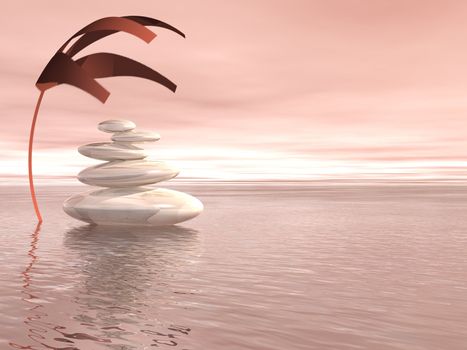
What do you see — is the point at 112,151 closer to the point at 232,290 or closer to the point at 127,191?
the point at 127,191

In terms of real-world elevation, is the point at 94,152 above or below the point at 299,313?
above

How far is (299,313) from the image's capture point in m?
6.86

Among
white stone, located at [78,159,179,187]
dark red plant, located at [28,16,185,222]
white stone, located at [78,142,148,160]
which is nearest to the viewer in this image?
dark red plant, located at [28,16,185,222]

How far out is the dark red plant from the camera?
15.9m

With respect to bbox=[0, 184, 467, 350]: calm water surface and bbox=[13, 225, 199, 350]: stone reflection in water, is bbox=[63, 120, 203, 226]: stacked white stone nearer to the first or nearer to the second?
bbox=[0, 184, 467, 350]: calm water surface

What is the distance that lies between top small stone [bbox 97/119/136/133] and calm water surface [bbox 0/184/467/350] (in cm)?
306

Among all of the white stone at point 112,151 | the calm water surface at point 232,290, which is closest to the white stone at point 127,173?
the white stone at point 112,151

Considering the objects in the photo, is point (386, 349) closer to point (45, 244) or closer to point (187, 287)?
point (187, 287)

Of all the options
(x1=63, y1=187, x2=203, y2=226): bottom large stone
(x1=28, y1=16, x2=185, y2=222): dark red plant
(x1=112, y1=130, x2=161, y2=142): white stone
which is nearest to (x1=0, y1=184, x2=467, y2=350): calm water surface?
(x1=63, y1=187, x2=203, y2=226): bottom large stone

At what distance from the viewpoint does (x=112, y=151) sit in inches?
657

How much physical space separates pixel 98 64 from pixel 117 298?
1213 cm

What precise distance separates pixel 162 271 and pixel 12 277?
2.29m

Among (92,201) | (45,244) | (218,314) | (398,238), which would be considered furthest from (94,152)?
(218,314)

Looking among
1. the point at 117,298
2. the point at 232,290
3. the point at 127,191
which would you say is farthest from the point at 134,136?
the point at 117,298
